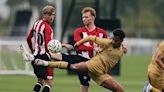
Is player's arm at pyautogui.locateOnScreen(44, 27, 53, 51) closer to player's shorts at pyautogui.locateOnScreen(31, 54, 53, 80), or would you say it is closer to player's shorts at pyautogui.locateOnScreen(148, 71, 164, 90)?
player's shorts at pyautogui.locateOnScreen(31, 54, 53, 80)

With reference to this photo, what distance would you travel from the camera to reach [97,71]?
58.1 ft

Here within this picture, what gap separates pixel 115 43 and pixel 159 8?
73950 millimetres

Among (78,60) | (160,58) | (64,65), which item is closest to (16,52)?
(78,60)

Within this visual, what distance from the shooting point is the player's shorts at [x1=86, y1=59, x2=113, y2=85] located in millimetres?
17672

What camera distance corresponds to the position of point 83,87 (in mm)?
19281

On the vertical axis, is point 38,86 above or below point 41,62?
below

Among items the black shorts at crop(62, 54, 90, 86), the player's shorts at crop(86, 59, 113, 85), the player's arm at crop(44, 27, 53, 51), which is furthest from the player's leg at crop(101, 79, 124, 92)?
the player's arm at crop(44, 27, 53, 51)

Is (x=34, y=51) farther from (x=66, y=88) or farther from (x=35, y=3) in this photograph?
(x=35, y=3)

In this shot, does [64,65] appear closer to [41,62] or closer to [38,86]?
[41,62]

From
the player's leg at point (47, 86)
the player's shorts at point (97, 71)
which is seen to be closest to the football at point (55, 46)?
the player's shorts at point (97, 71)

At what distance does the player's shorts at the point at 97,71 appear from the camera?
1767cm

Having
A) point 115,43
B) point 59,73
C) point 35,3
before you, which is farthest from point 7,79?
point 115,43

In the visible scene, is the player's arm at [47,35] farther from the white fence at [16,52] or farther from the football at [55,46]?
the white fence at [16,52]

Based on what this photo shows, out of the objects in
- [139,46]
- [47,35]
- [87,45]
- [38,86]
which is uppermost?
[47,35]
